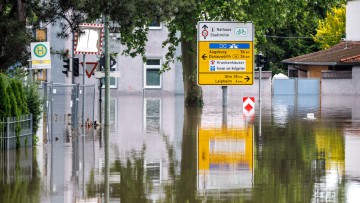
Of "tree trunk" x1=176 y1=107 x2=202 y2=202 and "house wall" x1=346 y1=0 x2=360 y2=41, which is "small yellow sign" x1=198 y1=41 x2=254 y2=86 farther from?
"house wall" x1=346 y1=0 x2=360 y2=41

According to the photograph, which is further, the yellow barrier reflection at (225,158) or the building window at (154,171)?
the building window at (154,171)

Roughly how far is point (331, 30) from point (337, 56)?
1225 cm

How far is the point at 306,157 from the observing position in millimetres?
21391

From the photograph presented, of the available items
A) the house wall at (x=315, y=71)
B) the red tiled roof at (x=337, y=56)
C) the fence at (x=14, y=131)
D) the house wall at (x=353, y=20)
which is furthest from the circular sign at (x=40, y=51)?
the house wall at (x=353, y=20)

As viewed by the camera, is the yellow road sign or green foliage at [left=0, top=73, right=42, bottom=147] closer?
green foliage at [left=0, top=73, right=42, bottom=147]

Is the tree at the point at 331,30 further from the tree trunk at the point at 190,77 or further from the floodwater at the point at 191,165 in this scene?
the floodwater at the point at 191,165

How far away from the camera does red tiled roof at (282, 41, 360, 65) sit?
74250mm

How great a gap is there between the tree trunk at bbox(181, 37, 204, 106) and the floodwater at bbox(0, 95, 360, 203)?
19.0 m

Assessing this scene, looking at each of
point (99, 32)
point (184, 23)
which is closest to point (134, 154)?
point (99, 32)

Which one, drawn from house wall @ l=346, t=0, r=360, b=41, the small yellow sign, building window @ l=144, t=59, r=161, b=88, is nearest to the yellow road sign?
the small yellow sign

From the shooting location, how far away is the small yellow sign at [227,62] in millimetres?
41250

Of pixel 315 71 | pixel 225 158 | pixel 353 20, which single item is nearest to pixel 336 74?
pixel 315 71

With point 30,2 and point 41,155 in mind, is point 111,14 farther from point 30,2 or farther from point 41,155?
point 41,155

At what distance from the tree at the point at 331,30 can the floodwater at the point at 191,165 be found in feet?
185
